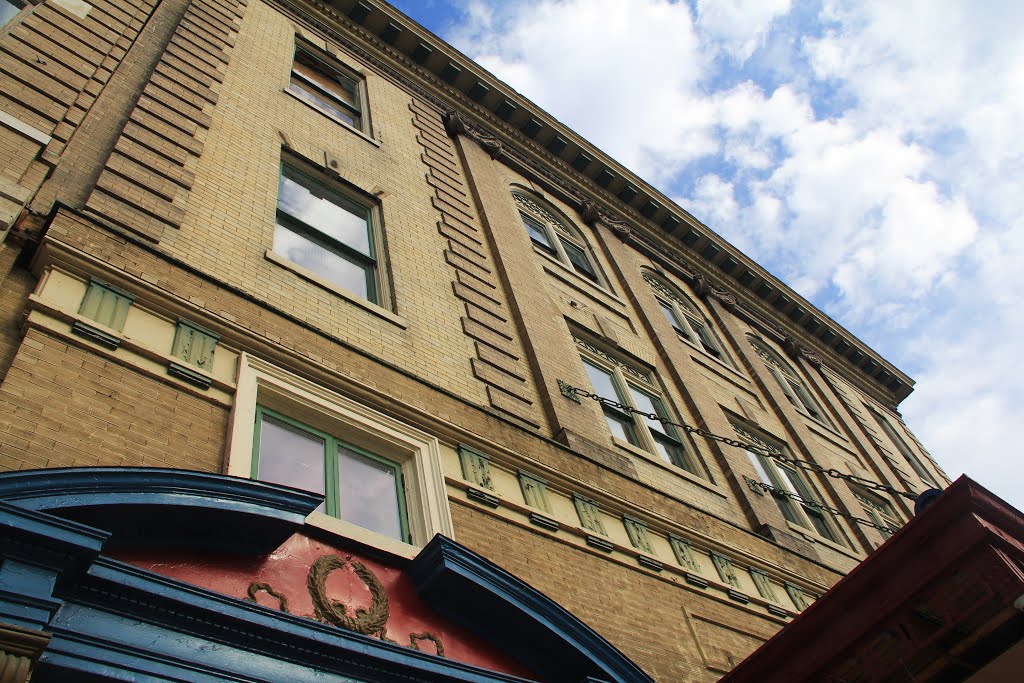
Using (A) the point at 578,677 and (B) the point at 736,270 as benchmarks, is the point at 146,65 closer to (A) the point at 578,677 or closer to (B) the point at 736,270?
(A) the point at 578,677

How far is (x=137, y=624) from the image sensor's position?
438 cm

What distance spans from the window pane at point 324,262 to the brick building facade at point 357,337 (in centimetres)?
6

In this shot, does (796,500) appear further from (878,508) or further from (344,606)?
(344,606)

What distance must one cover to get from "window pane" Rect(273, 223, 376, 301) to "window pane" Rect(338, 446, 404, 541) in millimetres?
2891

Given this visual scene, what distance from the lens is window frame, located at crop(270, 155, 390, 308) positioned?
9805 mm

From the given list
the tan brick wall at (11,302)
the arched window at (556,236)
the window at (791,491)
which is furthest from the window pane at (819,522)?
the tan brick wall at (11,302)

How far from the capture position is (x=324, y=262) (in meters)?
9.89

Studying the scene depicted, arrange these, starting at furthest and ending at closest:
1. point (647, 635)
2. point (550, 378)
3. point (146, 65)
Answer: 1. point (550, 378)
2. point (146, 65)
3. point (647, 635)

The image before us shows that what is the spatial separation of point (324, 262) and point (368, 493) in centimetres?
373

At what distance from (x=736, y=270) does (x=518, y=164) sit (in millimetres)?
9203

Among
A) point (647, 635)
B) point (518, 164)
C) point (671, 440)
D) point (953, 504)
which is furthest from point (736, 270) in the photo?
point (953, 504)

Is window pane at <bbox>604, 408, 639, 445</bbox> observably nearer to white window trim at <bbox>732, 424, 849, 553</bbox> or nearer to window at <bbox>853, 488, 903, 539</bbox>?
white window trim at <bbox>732, 424, 849, 553</bbox>

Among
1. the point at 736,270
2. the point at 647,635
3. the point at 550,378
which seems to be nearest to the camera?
the point at 647,635

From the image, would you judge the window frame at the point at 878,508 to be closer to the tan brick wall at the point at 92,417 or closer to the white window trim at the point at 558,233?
the white window trim at the point at 558,233
